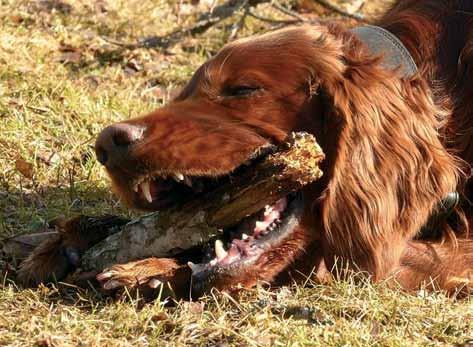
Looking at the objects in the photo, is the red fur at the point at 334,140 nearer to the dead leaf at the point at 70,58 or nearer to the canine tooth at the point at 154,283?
the canine tooth at the point at 154,283

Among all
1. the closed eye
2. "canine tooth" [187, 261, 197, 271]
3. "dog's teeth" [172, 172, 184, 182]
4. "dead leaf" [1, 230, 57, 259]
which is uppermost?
the closed eye

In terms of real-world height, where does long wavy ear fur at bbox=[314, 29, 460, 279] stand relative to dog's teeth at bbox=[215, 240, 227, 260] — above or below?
above

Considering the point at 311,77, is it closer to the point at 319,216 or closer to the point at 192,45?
the point at 319,216

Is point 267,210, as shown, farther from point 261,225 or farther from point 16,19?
point 16,19

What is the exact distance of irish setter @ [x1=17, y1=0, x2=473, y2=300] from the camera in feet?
9.93

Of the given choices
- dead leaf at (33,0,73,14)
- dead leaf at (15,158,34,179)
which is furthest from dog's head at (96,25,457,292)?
dead leaf at (33,0,73,14)

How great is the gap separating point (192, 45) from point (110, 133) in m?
3.70

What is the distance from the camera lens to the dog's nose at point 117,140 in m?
3.00

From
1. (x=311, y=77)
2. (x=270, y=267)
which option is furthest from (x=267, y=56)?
(x=270, y=267)

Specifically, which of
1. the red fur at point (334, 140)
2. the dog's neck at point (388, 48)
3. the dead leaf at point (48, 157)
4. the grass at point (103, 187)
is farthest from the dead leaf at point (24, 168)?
the dog's neck at point (388, 48)

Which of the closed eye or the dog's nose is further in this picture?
the closed eye

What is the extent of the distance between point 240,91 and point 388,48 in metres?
0.60

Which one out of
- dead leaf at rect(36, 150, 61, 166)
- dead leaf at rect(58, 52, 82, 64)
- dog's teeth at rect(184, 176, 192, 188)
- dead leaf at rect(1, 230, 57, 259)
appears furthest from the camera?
dead leaf at rect(58, 52, 82, 64)

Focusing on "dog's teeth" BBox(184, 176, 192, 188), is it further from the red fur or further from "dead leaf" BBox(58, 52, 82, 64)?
"dead leaf" BBox(58, 52, 82, 64)
